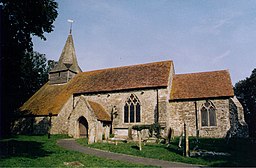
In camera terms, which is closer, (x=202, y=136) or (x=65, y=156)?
(x=65, y=156)

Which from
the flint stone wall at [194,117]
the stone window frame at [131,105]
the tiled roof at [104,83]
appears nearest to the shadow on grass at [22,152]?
the tiled roof at [104,83]

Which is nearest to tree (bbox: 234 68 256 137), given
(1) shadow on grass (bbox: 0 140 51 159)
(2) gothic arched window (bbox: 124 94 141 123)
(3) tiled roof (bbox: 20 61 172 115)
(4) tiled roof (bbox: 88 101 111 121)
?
(3) tiled roof (bbox: 20 61 172 115)

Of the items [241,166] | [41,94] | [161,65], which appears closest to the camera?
[241,166]

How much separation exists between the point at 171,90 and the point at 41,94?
20.1 metres

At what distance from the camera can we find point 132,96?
26.2 metres

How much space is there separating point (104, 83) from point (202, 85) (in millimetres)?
12235

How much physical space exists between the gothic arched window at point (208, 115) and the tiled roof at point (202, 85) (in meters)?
1.00

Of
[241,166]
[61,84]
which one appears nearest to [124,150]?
[241,166]

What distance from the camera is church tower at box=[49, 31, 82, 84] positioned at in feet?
114

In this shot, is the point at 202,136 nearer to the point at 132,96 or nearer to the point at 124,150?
the point at 132,96

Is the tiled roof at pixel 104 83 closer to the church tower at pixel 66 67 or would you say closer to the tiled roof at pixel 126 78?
the tiled roof at pixel 126 78

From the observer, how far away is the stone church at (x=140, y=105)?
2338 cm

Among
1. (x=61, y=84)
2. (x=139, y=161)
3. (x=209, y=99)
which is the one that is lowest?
(x=139, y=161)

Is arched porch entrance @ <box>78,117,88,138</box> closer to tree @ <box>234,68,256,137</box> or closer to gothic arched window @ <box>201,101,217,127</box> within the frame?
gothic arched window @ <box>201,101,217,127</box>
